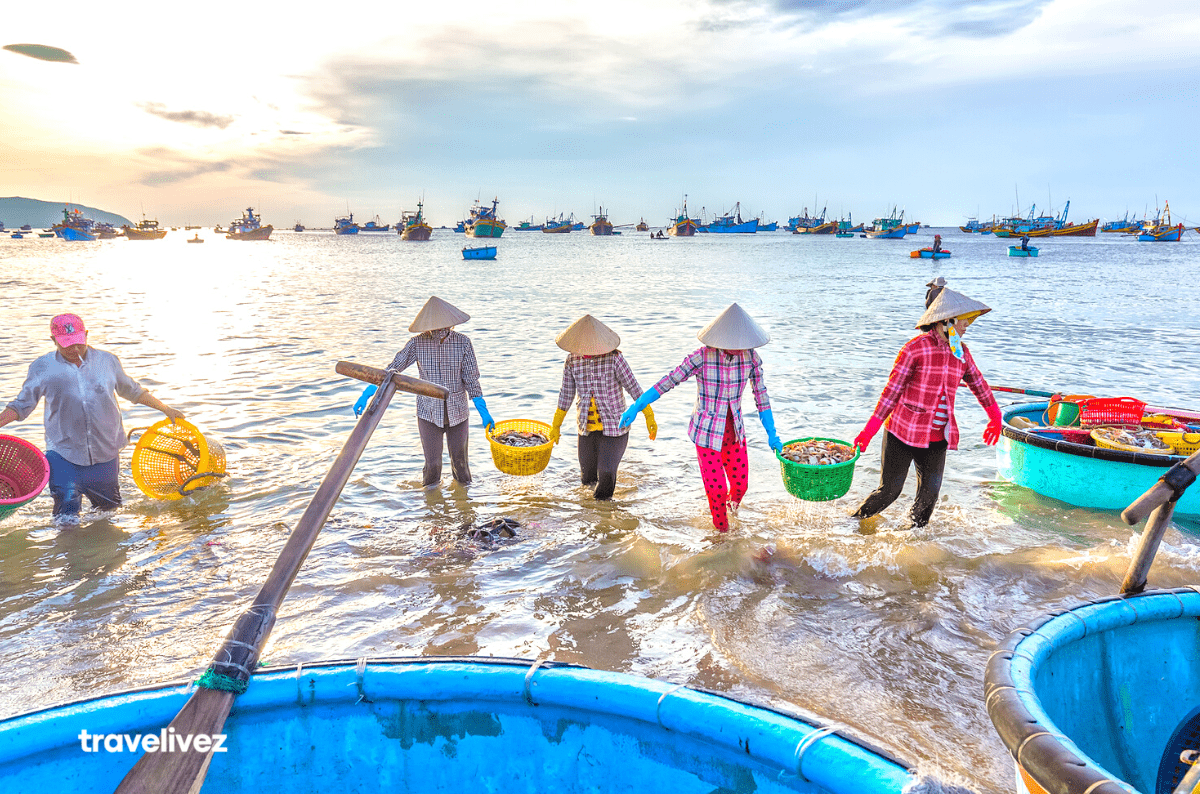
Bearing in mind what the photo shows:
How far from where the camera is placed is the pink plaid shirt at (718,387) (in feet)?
18.7

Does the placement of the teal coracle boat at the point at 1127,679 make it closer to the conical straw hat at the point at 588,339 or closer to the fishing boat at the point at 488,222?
the conical straw hat at the point at 588,339

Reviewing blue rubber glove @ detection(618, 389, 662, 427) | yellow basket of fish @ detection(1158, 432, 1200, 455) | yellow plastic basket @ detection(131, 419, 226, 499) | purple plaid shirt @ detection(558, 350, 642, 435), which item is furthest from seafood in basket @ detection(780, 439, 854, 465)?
yellow plastic basket @ detection(131, 419, 226, 499)

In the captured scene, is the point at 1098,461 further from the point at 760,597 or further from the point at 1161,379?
the point at 1161,379

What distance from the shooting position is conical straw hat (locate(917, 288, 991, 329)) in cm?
526

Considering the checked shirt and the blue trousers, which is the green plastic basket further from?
the blue trousers

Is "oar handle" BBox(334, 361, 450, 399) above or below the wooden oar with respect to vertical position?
above

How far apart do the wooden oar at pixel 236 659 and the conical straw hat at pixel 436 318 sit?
3.47 m

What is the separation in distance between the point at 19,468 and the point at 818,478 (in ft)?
23.8

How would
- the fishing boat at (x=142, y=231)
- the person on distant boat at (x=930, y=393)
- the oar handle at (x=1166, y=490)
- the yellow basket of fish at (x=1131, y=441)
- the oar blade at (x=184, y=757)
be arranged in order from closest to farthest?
the oar blade at (x=184, y=757)
the oar handle at (x=1166, y=490)
the person on distant boat at (x=930, y=393)
the yellow basket of fish at (x=1131, y=441)
the fishing boat at (x=142, y=231)

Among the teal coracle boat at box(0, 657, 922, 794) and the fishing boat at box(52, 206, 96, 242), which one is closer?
the teal coracle boat at box(0, 657, 922, 794)

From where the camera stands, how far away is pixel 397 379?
348 centimetres

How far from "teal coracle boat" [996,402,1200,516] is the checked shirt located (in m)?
5.62

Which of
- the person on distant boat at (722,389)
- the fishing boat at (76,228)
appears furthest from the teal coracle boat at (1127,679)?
the fishing boat at (76,228)

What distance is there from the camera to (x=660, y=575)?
5781 mm
